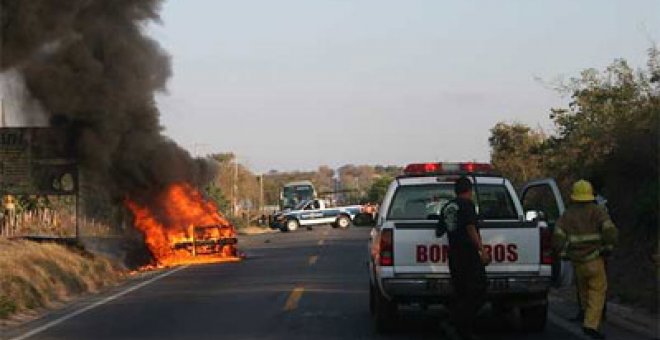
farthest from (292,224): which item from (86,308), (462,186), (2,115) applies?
(462,186)

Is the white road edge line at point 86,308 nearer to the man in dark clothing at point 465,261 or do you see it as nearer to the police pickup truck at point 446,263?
the police pickup truck at point 446,263

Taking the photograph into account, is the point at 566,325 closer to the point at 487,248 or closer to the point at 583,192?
the point at 583,192

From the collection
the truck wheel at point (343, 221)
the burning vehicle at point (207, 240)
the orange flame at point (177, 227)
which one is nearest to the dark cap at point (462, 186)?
the orange flame at point (177, 227)

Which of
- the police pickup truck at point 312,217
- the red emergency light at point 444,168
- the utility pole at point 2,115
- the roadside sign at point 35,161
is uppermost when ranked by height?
the utility pole at point 2,115

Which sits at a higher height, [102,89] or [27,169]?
[102,89]

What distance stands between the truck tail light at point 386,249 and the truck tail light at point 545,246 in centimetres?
148

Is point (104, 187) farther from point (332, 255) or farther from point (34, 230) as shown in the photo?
point (332, 255)

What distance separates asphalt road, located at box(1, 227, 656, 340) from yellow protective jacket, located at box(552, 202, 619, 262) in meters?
0.95

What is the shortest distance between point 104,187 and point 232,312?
41.6 ft

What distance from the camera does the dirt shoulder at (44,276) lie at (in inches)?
557

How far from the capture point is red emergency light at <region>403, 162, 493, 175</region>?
1091 centimetres

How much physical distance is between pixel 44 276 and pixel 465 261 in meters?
9.36

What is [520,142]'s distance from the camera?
41562mm

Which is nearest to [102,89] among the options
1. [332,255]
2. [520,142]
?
[332,255]
